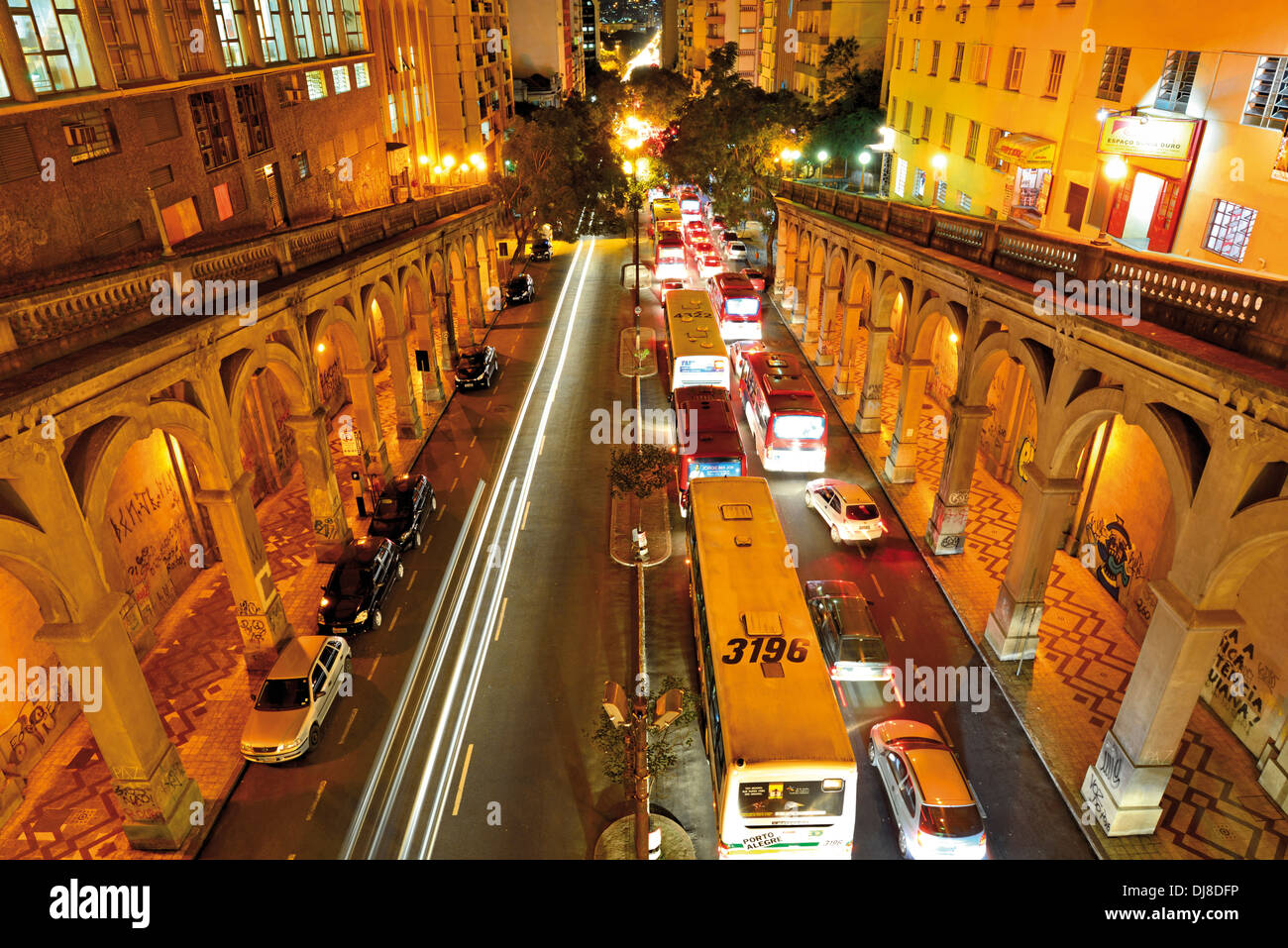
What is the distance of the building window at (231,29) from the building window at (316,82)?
22.7 feet

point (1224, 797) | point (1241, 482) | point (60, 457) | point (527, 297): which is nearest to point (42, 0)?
point (60, 457)

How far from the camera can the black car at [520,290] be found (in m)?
51.9

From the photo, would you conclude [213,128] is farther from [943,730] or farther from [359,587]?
[943,730]

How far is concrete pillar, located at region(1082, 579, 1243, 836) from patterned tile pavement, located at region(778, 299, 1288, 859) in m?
0.66

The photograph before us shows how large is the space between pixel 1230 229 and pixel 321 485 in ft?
88.5

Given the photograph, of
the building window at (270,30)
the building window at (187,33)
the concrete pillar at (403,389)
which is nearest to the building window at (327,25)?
the building window at (270,30)

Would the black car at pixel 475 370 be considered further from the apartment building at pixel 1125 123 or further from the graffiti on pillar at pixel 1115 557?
the graffiti on pillar at pixel 1115 557

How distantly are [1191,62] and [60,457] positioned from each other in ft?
95.2

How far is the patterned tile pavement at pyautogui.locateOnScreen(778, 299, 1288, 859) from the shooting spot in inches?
582

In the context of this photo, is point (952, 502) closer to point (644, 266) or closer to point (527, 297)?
point (527, 297)

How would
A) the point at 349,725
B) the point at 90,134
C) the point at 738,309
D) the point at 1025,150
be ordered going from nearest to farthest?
the point at 349,725
the point at 90,134
the point at 1025,150
the point at 738,309

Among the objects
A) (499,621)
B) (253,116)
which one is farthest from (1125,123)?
(253,116)

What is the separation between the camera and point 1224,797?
50.9ft

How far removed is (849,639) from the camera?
18.6 metres
